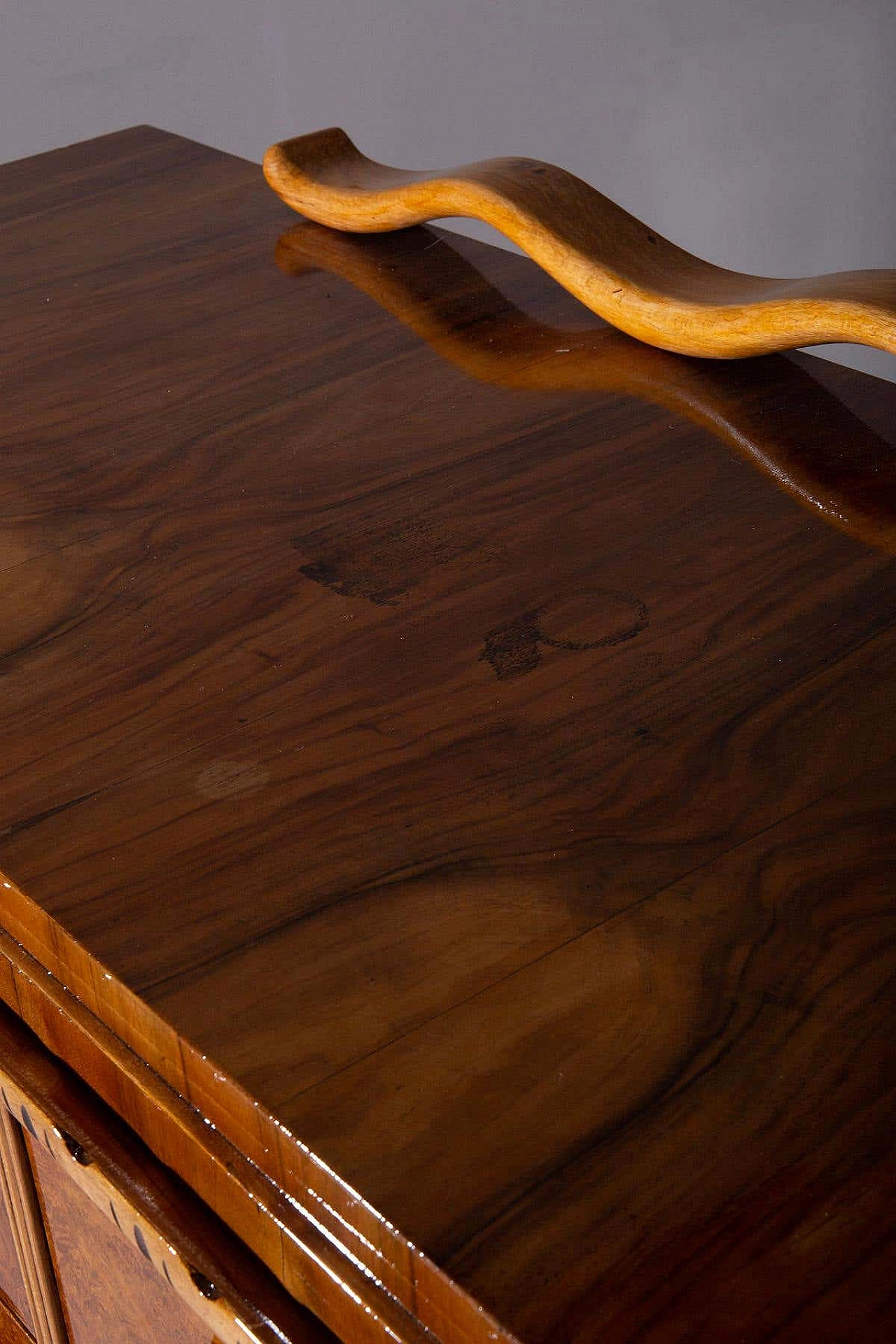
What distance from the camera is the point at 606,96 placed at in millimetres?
2623

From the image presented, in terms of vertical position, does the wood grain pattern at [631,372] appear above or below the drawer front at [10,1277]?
above

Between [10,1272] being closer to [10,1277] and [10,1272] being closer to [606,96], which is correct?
[10,1277]

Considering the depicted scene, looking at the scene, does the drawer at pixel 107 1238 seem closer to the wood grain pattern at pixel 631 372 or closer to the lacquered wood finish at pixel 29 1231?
the lacquered wood finish at pixel 29 1231

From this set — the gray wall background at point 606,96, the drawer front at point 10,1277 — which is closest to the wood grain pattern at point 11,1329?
the drawer front at point 10,1277

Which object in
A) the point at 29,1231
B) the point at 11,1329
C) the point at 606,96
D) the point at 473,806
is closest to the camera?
the point at 473,806

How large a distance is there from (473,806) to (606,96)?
95.5 inches

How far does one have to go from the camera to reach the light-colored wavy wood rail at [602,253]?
0.63 m

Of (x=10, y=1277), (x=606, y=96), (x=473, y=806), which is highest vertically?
(x=473, y=806)

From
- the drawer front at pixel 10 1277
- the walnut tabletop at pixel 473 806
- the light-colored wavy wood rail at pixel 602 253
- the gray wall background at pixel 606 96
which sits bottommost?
the gray wall background at pixel 606 96

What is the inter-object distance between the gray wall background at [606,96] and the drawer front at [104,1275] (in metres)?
1.98

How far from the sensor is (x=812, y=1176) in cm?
32

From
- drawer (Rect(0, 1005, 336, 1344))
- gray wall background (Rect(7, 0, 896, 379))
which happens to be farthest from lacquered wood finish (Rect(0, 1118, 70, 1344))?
gray wall background (Rect(7, 0, 896, 379))

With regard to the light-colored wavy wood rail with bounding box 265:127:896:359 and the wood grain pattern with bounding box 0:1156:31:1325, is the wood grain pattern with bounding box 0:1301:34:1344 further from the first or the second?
the light-colored wavy wood rail with bounding box 265:127:896:359

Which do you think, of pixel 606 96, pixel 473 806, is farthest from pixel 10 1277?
pixel 606 96
